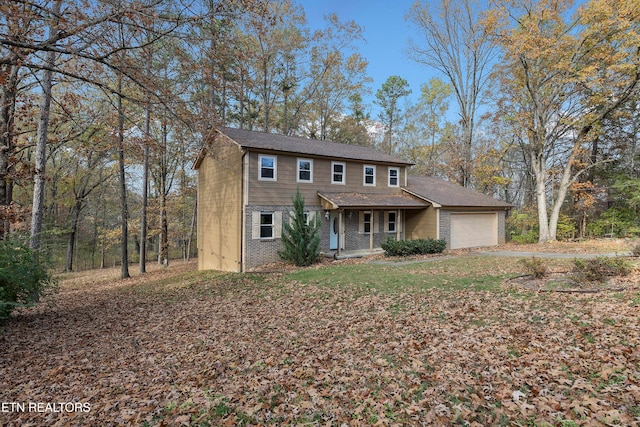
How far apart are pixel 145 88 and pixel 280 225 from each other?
8.75 meters

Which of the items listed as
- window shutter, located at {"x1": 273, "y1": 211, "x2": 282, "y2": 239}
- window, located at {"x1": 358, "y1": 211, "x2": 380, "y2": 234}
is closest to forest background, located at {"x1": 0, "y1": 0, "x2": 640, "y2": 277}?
window shutter, located at {"x1": 273, "y1": 211, "x2": 282, "y2": 239}

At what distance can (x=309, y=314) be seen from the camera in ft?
23.9

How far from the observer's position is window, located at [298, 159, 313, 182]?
16.4 meters

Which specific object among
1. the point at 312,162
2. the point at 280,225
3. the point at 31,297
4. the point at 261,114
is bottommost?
the point at 31,297

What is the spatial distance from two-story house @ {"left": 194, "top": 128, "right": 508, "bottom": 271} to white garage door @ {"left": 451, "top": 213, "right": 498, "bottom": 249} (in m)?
0.13

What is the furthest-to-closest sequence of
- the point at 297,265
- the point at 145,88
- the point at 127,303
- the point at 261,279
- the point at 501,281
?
the point at 297,265 < the point at 261,279 < the point at 127,303 < the point at 501,281 < the point at 145,88

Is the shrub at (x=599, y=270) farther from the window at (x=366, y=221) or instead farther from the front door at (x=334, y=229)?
the window at (x=366, y=221)

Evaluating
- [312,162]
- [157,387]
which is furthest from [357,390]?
[312,162]

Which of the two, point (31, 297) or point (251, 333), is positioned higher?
point (31, 297)

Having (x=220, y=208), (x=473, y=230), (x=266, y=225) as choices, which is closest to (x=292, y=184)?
(x=266, y=225)

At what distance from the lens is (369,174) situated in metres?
19.1

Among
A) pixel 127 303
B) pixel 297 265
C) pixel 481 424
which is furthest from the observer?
pixel 297 265

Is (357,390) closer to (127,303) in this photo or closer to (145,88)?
(145,88)

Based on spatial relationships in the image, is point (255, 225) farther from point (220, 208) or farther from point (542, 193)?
point (542, 193)
